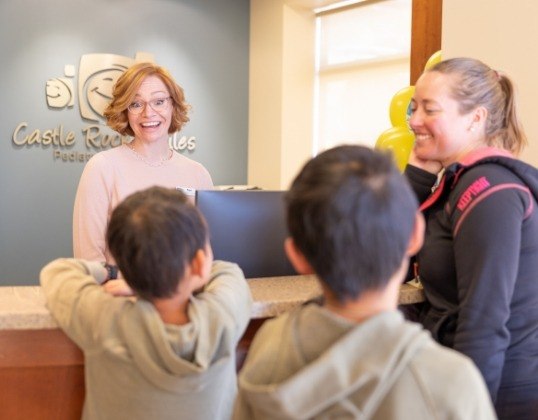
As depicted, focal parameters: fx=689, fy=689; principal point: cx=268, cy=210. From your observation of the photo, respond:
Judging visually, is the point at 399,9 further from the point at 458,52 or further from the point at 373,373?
the point at 373,373

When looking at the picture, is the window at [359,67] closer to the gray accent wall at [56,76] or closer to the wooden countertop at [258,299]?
the gray accent wall at [56,76]

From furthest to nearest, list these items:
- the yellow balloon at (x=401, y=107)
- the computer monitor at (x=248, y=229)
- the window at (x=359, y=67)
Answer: the window at (x=359, y=67) < the yellow balloon at (x=401, y=107) < the computer monitor at (x=248, y=229)

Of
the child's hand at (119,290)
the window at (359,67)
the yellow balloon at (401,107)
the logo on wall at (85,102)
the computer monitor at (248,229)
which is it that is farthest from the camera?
the window at (359,67)

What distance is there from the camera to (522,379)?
5.10ft

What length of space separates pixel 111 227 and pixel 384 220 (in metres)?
0.57

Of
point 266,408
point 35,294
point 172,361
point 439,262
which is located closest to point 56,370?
point 35,294

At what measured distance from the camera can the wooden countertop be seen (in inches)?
56.4

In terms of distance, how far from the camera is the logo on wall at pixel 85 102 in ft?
18.5

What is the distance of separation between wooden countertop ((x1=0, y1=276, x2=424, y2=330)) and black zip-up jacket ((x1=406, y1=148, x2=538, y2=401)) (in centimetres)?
20

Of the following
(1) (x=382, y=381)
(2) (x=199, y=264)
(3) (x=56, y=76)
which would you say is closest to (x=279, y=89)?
(3) (x=56, y=76)

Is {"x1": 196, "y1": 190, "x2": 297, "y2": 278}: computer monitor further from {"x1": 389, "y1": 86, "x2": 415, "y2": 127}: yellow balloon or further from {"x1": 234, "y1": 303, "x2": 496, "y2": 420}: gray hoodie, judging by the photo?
{"x1": 389, "y1": 86, "x2": 415, "y2": 127}: yellow balloon

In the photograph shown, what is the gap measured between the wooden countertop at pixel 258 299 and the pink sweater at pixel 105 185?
0.80 m

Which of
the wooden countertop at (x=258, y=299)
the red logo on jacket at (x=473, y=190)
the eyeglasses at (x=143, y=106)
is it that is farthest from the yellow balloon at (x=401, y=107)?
the red logo on jacket at (x=473, y=190)

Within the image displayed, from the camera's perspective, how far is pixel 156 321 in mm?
1230
